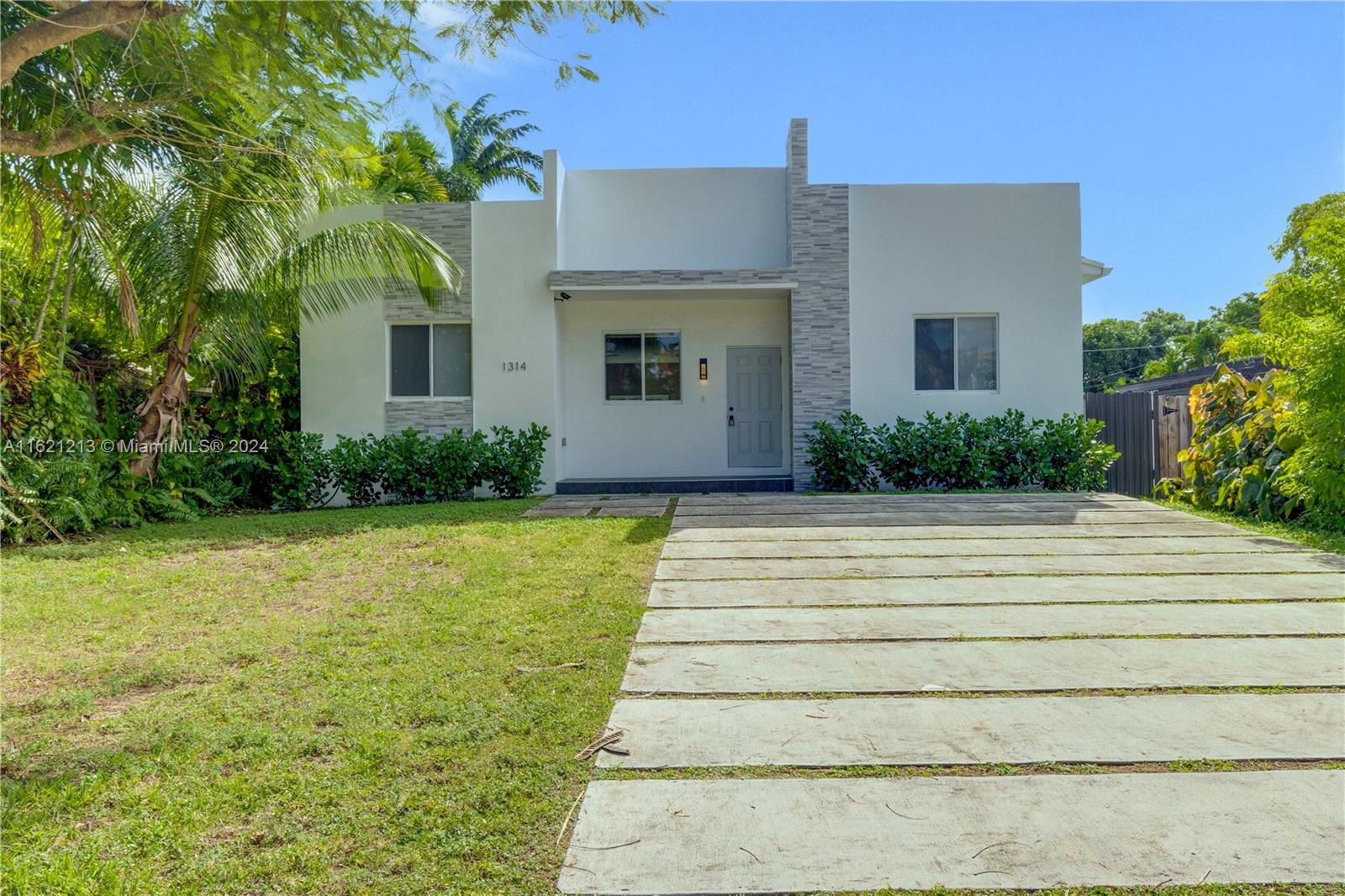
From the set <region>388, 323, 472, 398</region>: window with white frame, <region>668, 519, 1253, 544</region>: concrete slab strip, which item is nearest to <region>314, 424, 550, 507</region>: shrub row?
<region>388, 323, 472, 398</region>: window with white frame

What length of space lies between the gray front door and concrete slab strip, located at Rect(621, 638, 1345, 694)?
9199 millimetres

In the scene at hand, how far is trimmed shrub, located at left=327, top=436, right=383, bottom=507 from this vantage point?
1134cm

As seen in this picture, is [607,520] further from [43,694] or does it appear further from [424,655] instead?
[43,694]

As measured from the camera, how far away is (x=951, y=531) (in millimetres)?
7980

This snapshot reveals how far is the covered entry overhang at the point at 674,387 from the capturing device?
44.2 ft

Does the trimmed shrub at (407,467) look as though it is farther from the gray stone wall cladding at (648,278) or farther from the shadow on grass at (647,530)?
the shadow on grass at (647,530)

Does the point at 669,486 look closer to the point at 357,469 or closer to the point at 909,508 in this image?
the point at 909,508

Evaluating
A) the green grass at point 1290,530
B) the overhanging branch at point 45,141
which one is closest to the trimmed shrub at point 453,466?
the overhanging branch at point 45,141

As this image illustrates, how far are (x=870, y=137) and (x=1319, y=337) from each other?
762 cm

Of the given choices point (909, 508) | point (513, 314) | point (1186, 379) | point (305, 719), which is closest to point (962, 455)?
point (909, 508)

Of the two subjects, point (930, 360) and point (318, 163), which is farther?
point (930, 360)

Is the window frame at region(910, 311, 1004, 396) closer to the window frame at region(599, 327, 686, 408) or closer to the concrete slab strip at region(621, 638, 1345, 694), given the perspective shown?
the window frame at region(599, 327, 686, 408)

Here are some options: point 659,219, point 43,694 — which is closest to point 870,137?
point 659,219

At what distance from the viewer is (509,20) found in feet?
15.2
